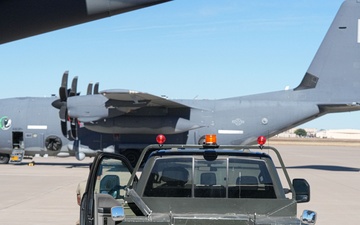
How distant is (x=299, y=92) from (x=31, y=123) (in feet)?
40.6

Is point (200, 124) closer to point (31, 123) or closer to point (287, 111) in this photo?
point (287, 111)

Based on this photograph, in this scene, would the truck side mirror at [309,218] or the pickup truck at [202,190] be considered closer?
the truck side mirror at [309,218]

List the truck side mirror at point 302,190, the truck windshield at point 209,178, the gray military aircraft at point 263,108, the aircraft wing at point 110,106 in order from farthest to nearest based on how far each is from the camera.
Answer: the gray military aircraft at point 263,108 < the aircraft wing at point 110,106 < the truck side mirror at point 302,190 < the truck windshield at point 209,178

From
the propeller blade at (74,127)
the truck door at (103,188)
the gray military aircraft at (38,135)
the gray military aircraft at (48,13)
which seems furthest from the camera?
the gray military aircraft at (38,135)

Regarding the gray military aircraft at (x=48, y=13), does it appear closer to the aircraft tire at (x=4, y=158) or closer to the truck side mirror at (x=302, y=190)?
the truck side mirror at (x=302, y=190)

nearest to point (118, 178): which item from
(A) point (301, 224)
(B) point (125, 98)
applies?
(A) point (301, 224)

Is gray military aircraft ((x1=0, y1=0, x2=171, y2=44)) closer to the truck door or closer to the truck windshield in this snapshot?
the truck door

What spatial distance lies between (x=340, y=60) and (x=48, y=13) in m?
22.8

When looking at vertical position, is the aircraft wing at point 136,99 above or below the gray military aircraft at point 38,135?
above

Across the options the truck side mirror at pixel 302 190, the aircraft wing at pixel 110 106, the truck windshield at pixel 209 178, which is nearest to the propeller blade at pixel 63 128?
the aircraft wing at pixel 110 106

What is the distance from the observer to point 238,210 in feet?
18.2

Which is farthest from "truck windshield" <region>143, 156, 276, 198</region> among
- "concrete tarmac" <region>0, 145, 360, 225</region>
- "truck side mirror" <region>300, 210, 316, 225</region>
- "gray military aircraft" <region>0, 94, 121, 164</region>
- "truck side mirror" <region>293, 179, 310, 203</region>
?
"gray military aircraft" <region>0, 94, 121, 164</region>

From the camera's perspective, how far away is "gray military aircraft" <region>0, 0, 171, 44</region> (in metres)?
4.64

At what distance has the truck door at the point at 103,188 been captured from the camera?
521cm
